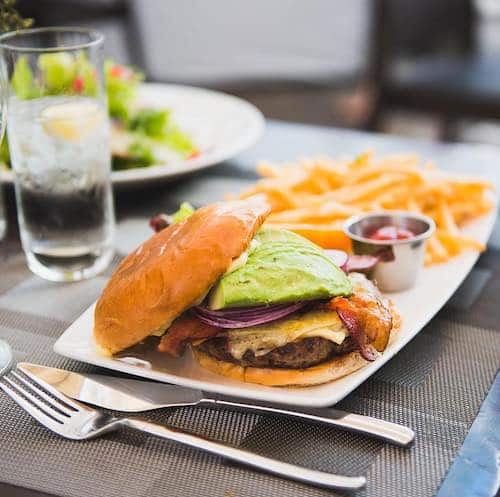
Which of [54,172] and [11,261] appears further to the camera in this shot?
[11,261]

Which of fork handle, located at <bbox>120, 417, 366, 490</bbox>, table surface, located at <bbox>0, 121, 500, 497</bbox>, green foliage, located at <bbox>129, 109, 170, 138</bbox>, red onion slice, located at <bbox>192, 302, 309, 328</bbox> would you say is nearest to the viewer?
fork handle, located at <bbox>120, 417, 366, 490</bbox>

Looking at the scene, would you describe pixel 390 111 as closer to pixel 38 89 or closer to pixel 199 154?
pixel 199 154

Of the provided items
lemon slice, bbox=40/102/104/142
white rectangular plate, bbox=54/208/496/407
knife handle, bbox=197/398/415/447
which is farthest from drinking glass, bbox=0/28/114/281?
knife handle, bbox=197/398/415/447

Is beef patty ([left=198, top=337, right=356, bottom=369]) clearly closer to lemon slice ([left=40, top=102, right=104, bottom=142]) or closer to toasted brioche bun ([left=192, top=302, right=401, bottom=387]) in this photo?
toasted brioche bun ([left=192, top=302, right=401, bottom=387])

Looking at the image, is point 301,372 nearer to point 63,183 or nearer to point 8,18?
point 63,183

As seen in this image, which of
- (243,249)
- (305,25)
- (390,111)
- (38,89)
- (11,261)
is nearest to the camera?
(243,249)

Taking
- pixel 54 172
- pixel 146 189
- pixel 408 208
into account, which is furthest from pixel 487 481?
pixel 146 189
